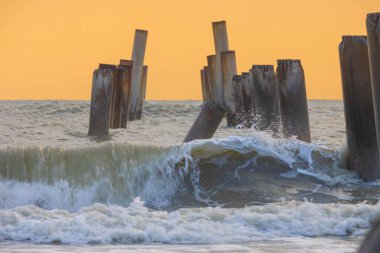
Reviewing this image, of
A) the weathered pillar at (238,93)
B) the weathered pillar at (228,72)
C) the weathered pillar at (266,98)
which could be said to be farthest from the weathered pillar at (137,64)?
→ the weathered pillar at (266,98)

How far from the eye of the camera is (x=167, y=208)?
909 centimetres

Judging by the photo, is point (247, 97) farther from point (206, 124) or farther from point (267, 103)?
point (267, 103)

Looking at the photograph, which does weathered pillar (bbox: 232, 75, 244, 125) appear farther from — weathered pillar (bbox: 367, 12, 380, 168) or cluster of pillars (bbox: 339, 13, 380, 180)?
weathered pillar (bbox: 367, 12, 380, 168)

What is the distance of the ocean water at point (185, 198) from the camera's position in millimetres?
6453

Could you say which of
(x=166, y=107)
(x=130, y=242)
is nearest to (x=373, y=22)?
(x=130, y=242)

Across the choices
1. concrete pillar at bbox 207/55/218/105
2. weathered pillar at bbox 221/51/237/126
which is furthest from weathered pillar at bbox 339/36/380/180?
weathered pillar at bbox 221/51/237/126

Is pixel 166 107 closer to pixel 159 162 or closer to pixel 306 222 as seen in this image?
pixel 159 162

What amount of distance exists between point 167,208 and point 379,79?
2.64 m

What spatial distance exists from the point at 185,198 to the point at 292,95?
184 cm

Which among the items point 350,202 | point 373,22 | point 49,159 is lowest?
point 350,202

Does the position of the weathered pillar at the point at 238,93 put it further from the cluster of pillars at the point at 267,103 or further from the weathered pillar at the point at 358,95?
the weathered pillar at the point at 358,95

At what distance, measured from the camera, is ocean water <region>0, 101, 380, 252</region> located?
6.45m

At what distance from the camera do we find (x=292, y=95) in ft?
34.3

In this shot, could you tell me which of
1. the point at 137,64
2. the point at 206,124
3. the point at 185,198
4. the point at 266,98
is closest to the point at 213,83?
the point at 206,124
